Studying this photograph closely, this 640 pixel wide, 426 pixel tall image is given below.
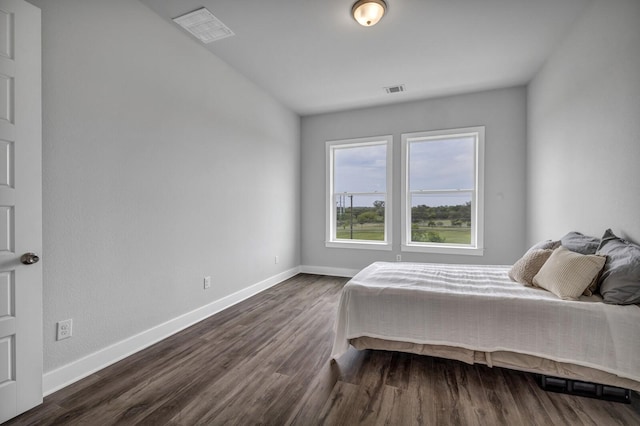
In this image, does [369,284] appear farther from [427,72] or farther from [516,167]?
[516,167]

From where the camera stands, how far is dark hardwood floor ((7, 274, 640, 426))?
166cm

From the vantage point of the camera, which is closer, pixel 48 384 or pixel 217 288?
pixel 48 384

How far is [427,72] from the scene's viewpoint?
3.63 meters

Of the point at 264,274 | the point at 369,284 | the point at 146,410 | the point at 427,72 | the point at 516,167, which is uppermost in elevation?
the point at 427,72

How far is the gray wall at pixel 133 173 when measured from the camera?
1.97 metres

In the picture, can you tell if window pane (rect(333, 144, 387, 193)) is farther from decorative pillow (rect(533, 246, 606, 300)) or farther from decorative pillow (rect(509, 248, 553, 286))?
decorative pillow (rect(533, 246, 606, 300))

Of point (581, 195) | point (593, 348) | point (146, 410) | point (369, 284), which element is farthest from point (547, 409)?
point (146, 410)

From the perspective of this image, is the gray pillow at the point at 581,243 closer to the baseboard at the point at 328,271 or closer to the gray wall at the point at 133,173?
the baseboard at the point at 328,271

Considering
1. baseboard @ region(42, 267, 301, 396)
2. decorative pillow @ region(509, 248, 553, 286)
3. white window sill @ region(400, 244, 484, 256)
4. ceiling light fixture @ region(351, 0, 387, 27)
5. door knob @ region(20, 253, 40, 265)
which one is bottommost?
baseboard @ region(42, 267, 301, 396)

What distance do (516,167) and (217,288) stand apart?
4254mm

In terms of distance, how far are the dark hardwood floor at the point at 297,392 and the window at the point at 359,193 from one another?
257 centimetres

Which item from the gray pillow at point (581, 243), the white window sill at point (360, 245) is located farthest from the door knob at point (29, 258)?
the white window sill at point (360, 245)

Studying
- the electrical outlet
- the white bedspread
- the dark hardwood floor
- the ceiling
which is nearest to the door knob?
the electrical outlet

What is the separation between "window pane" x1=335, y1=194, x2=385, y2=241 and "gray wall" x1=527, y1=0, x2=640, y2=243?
7.07 feet
